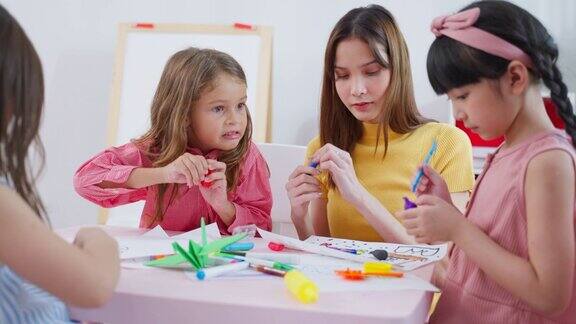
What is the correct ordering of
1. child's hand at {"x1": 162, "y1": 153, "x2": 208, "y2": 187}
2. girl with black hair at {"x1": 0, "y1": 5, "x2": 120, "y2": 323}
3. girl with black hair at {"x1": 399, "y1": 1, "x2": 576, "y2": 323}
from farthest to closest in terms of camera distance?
child's hand at {"x1": 162, "y1": 153, "x2": 208, "y2": 187}, girl with black hair at {"x1": 399, "y1": 1, "x2": 576, "y2": 323}, girl with black hair at {"x1": 0, "y1": 5, "x2": 120, "y2": 323}

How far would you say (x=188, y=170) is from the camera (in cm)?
112

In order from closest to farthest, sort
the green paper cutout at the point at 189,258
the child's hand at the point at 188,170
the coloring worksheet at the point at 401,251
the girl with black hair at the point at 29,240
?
the girl with black hair at the point at 29,240
the green paper cutout at the point at 189,258
the coloring worksheet at the point at 401,251
the child's hand at the point at 188,170

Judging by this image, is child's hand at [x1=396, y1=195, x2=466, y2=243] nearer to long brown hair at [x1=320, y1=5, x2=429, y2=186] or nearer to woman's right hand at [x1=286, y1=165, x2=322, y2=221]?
woman's right hand at [x1=286, y1=165, x2=322, y2=221]

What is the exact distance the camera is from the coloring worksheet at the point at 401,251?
888 mm

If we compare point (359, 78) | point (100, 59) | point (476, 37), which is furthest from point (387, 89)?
point (100, 59)

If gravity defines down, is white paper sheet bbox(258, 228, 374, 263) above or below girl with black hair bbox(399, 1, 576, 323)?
below

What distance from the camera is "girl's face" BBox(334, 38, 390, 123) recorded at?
4.20 ft

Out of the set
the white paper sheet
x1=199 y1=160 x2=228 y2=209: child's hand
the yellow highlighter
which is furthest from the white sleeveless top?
x1=199 y1=160 x2=228 y2=209: child's hand

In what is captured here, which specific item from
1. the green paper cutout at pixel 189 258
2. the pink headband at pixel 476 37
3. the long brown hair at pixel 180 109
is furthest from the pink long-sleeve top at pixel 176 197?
the pink headband at pixel 476 37

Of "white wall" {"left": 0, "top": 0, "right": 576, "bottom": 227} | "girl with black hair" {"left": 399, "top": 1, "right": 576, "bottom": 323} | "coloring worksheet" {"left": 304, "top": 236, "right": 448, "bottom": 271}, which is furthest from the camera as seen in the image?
"white wall" {"left": 0, "top": 0, "right": 576, "bottom": 227}

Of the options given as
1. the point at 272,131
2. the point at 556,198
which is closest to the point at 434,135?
the point at 556,198

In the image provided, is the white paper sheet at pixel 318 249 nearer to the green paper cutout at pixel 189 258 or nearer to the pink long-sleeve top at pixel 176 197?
the green paper cutout at pixel 189 258

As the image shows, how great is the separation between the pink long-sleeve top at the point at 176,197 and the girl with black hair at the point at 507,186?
1.90 feet

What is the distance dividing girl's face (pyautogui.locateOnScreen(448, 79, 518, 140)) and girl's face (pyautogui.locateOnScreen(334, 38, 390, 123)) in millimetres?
498
